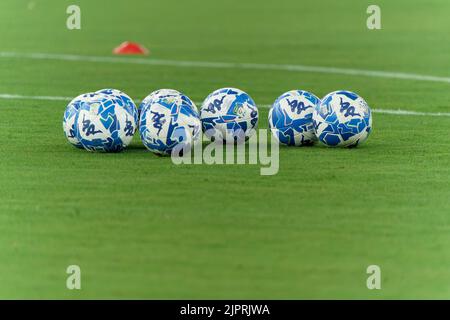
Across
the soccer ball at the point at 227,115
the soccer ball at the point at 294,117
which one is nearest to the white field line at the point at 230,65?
the soccer ball at the point at 294,117

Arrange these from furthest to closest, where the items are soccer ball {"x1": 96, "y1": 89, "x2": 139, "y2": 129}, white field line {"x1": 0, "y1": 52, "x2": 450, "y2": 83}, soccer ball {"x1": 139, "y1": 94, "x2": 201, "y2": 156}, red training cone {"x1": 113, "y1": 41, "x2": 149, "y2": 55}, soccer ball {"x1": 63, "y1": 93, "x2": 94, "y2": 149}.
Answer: red training cone {"x1": 113, "y1": 41, "x2": 149, "y2": 55} → white field line {"x1": 0, "y1": 52, "x2": 450, "y2": 83} → soccer ball {"x1": 63, "y1": 93, "x2": 94, "y2": 149} → soccer ball {"x1": 96, "y1": 89, "x2": 139, "y2": 129} → soccer ball {"x1": 139, "y1": 94, "x2": 201, "y2": 156}

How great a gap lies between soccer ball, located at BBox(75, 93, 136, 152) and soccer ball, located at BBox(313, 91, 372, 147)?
2429 mm

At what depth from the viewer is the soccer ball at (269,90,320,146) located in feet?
54.2

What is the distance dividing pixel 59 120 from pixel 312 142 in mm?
4716

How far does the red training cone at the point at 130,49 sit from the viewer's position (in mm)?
31203

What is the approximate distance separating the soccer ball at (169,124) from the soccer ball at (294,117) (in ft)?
4.16

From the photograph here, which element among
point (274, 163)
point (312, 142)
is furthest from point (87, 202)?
point (312, 142)

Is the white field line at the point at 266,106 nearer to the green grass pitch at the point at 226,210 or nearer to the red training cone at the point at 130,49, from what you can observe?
the green grass pitch at the point at 226,210

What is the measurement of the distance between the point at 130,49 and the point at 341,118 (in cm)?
1573

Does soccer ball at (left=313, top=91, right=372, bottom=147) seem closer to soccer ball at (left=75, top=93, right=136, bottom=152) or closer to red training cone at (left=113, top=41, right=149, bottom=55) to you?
soccer ball at (left=75, top=93, right=136, bottom=152)

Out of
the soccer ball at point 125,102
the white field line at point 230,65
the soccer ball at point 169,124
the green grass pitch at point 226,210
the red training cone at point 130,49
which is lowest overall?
the green grass pitch at point 226,210

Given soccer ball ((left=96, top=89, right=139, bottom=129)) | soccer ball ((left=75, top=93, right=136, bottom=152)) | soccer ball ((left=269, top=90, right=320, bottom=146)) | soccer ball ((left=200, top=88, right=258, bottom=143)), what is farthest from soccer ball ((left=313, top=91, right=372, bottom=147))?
soccer ball ((left=75, top=93, right=136, bottom=152))

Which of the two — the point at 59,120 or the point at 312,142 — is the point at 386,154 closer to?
the point at 312,142

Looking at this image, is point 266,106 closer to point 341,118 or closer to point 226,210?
point 341,118
